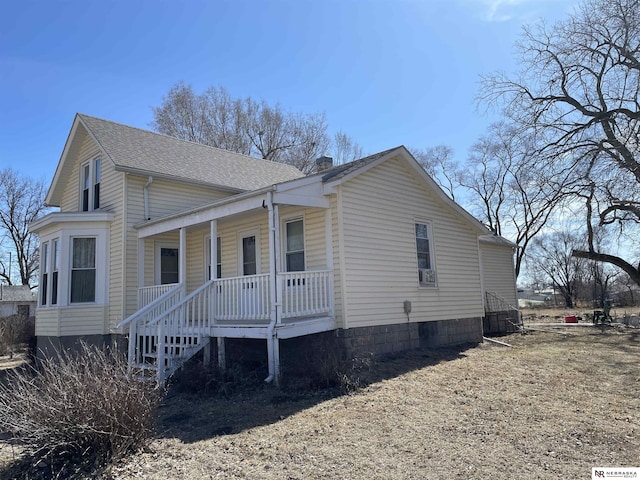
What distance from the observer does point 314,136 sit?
31.8m

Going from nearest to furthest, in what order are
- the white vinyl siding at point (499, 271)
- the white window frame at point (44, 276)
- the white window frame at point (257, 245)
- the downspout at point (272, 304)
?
the downspout at point (272, 304), the white window frame at point (257, 245), the white window frame at point (44, 276), the white vinyl siding at point (499, 271)

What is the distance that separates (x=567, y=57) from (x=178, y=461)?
21528mm

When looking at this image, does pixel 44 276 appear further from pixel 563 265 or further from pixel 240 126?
pixel 563 265

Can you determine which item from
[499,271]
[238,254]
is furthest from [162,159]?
[499,271]

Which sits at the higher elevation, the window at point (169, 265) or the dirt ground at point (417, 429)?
the window at point (169, 265)

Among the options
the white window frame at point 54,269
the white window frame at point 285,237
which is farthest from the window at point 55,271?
the white window frame at point 285,237

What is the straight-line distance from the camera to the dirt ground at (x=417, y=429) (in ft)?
15.4

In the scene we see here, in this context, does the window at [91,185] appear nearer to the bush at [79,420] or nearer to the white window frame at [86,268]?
the white window frame at [86,268]

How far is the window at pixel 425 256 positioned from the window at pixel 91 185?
9667 mm

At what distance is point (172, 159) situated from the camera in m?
14.4

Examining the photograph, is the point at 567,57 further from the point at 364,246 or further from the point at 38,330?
the point at 38,330

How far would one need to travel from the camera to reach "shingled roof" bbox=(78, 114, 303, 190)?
13055mm

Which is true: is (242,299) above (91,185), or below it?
below

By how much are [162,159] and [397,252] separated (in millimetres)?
7827
